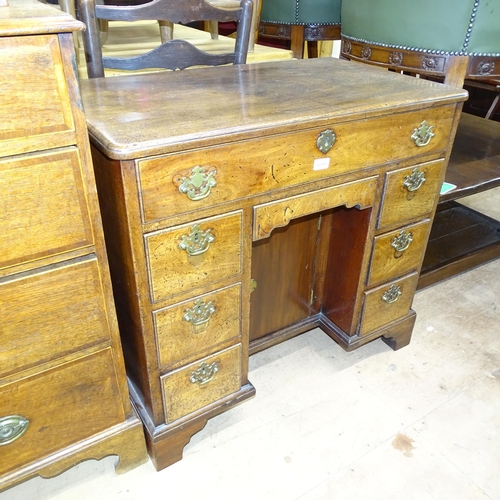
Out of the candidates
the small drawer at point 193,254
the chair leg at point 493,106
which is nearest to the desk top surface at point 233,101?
the small drawer at point 193,254

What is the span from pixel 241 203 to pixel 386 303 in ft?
2.25

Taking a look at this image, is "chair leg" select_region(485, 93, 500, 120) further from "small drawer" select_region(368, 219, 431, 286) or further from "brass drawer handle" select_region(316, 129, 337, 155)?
"brass drawer handle" select_region(316, 129, 337, 155)

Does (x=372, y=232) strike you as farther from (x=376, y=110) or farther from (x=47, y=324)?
(x=47, y=324)

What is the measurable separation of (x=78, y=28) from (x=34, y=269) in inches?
15.4

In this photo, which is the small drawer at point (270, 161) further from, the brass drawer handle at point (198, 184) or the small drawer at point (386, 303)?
the small drawer at point (386, 303)

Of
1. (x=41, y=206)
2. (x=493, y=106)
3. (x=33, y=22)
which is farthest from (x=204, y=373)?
(x=493, y=106)

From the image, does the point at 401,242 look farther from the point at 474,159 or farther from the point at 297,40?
the point at 297,40

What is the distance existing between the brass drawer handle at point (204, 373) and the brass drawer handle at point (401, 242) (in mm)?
580

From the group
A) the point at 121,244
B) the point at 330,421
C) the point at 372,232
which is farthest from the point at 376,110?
the point at 330,421

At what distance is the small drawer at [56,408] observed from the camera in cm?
91

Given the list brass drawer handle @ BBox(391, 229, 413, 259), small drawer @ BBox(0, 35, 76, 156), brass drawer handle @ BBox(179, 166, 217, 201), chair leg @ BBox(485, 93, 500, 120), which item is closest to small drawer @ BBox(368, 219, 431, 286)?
brass drawer handle @ BBox(391, 229, 413, 259)

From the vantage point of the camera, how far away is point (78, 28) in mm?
662

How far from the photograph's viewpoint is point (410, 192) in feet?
3.97

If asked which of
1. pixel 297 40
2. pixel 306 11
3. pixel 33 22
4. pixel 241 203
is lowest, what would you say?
pixel 241 203
